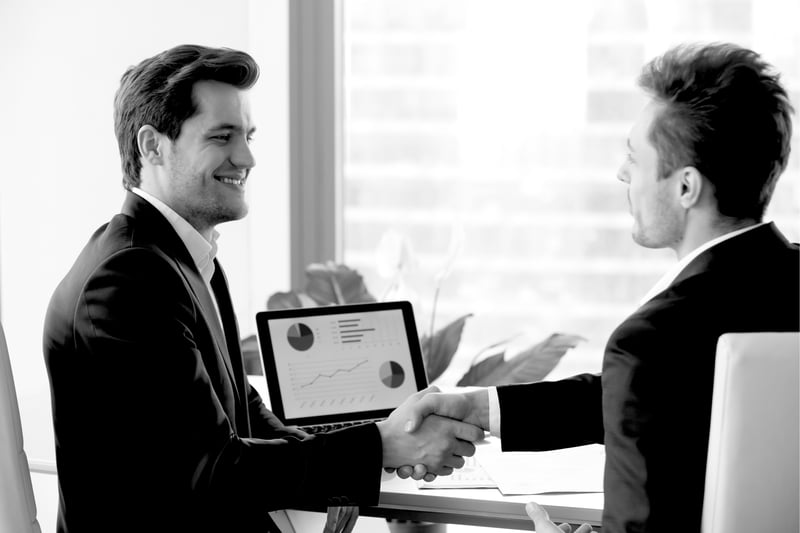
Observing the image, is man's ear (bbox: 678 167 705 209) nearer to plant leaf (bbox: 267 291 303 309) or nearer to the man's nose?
the man's nose

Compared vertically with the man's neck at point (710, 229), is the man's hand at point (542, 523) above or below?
below

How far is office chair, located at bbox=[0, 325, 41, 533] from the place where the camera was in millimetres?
1349

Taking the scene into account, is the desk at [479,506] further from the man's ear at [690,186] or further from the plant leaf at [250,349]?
the plant leaf at [250,349]

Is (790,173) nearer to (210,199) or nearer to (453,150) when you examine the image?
(453,150)

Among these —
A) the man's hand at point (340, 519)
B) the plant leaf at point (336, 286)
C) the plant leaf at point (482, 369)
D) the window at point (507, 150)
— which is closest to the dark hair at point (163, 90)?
the man's hand at point (340, 519)

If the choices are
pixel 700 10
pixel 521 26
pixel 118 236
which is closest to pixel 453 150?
pixel 521 26

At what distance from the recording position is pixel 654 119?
4.12 feet

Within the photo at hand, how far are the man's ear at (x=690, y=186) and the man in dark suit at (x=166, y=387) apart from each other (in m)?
0.63

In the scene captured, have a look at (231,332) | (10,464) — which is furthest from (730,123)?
(10,464)

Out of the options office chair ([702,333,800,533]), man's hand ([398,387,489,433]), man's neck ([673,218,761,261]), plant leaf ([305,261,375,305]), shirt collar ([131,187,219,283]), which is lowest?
man's hand ([398,387,489,433])

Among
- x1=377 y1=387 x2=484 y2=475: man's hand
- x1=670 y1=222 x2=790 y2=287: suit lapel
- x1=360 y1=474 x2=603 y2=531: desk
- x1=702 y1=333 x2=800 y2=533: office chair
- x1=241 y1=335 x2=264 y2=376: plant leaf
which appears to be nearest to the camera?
x1=702 y1=333 x2=800 y2=533: office chair

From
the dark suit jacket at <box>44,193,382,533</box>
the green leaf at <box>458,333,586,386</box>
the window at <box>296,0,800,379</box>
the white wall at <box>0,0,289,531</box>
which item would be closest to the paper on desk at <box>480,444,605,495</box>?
the dark suit jacket at <box>44,193,382,533</box>

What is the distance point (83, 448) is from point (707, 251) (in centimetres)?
95

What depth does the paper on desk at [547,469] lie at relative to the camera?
1535 millimetres
